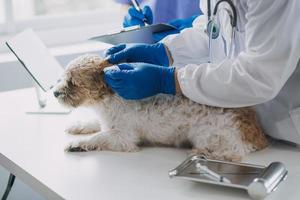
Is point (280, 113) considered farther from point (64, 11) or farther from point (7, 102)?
point (64, 11)

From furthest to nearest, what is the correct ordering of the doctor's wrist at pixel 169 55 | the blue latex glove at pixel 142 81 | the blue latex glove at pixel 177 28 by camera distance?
the blue latex glove at pixel 177 28
the doctor's wrist at pixel 169 55
the blue latex glove at pixel 142 81

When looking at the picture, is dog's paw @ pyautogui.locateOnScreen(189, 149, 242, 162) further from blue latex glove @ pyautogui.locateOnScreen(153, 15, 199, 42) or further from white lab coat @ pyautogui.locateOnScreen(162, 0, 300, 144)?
blue latex glove @ pyautogui.locateOnScreen(153, 15, 199, 42)

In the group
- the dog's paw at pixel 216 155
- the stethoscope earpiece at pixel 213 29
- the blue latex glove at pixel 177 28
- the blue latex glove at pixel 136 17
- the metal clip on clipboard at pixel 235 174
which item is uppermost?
the stethoscope earpiece at pixel 213 29

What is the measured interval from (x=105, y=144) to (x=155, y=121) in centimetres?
14

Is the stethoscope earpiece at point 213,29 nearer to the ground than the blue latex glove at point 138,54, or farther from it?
farther from it

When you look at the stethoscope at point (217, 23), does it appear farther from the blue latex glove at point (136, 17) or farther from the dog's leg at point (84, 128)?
the blue latex glove at point (136, 17)

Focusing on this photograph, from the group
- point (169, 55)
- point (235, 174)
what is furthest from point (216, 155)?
point (169, 55)

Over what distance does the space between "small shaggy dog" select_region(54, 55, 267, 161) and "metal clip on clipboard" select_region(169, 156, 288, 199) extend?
3.2 inches

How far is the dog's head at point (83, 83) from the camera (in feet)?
4.01

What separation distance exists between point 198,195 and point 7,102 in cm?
93

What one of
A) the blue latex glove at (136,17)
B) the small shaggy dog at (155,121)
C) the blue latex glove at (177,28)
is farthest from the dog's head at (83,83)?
the blue latex glove at (136,17)

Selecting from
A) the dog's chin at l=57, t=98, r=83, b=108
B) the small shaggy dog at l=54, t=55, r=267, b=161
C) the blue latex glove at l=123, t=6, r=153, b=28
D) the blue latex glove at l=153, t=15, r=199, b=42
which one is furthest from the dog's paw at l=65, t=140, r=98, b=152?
the blue latex glove at l=123, t=6, r=153, b=28

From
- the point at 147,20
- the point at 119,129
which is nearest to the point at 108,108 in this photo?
the point at 119,129

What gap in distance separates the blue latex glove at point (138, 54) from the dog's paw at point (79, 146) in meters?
0.22
